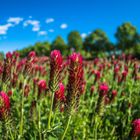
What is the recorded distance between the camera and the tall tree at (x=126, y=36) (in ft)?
378

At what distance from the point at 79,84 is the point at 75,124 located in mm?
2766

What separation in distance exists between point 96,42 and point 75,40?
24.0 ft

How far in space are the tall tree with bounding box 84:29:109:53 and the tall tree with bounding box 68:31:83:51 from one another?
3096mm

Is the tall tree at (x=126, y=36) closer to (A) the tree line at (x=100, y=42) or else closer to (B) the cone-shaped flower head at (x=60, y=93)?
(A) the tree line at (x=100, y=42)

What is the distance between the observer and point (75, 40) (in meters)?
124

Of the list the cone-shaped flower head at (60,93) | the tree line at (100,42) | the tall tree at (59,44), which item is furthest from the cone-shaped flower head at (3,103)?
the tall tree at (59,44)

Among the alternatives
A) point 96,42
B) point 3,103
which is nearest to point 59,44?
point 96,42

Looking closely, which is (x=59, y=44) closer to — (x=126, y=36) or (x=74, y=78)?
(x=126, y=36)

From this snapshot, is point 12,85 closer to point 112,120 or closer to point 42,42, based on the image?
point 112,120

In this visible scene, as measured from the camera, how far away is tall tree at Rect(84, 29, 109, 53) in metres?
123

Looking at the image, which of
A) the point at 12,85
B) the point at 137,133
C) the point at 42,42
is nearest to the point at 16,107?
the point at 12,85

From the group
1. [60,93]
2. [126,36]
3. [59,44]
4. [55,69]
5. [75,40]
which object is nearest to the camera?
[55,69]

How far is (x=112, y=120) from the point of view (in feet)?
26.5

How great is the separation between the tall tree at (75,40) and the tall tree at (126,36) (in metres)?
13.6
